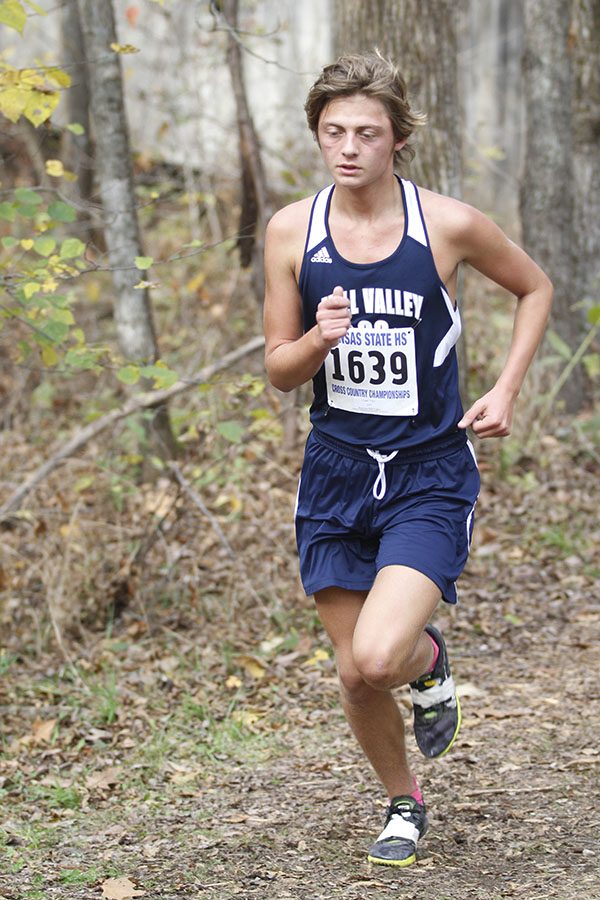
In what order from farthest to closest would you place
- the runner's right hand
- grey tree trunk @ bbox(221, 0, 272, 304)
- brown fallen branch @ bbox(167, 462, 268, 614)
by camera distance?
1. grey tree trunk @ bbox(221, 0, 272, 304)
2. brown fallen branch @ bbox(167, 462, 268, 614)
3. the runner's right hand

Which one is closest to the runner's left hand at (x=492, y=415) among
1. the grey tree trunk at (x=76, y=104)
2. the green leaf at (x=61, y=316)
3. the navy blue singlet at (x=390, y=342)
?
the navy blue singlet at (x=390, y=342)

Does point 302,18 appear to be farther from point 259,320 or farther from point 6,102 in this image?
point 6,102

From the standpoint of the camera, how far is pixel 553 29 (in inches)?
344

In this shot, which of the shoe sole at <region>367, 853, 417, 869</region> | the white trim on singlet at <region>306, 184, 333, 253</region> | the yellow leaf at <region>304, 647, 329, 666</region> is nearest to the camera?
the white trim on singlet at <region>306, 184, 333, 253</region>

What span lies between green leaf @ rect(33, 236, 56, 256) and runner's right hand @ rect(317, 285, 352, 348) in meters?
1.99

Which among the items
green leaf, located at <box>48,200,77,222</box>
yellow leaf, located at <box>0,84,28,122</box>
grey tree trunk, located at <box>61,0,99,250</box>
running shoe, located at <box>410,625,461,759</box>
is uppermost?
grey tree trunk, located at <box>61,0,99,250</box>

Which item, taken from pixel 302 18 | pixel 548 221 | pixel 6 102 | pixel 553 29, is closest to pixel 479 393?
pixel 548 221

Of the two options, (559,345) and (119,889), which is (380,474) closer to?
(119,889)

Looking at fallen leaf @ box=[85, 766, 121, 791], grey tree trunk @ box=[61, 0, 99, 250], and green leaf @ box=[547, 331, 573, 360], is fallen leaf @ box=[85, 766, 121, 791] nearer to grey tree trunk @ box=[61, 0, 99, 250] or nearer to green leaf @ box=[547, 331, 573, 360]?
green leaf @ box=[547, 331, 573, 360]

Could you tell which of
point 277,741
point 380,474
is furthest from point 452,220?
point 277,741

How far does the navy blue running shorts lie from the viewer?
3338 mm

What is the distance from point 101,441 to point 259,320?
2314mm

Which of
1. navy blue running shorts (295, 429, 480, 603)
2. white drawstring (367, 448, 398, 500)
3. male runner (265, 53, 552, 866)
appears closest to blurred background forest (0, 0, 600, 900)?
male runner (265, 53, 552, 866)

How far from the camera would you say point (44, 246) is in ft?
15.1
